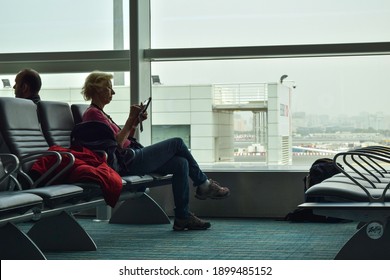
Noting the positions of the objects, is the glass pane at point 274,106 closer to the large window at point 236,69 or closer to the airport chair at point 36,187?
the large window at point 236,69

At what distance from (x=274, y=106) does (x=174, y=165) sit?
132 cm

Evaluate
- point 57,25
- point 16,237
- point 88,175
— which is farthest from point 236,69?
point 16,237

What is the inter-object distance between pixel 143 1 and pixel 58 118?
1.60m

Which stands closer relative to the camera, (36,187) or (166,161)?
(36,187)

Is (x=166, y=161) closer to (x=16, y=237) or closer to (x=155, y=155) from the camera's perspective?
(x=155, y=155)

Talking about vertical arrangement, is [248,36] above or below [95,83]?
above

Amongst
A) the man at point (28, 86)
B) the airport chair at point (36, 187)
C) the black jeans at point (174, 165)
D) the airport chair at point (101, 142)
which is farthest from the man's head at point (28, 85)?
the black jeans at point (174, 165)

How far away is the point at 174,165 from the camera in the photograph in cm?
504

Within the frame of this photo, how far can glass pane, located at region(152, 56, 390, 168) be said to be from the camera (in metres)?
5.83

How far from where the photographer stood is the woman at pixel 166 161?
4.93 metres

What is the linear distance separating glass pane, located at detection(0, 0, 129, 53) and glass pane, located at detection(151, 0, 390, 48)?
15.5 inches

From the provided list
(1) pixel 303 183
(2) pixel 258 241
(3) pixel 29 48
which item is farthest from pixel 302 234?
(3) pixel 29 48

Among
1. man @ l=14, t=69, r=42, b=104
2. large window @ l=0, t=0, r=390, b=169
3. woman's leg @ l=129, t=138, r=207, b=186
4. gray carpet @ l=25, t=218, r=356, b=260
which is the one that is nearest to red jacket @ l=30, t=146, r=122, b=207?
gray carpet @ l=25, t=218, r=356, b=260
